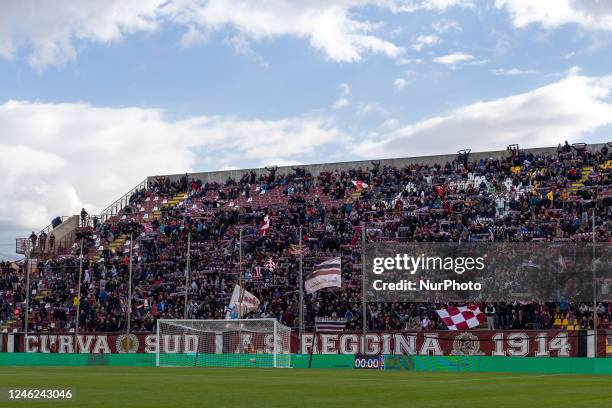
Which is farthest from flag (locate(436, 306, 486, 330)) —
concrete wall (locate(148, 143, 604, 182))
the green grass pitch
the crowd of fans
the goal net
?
the green grass pitch

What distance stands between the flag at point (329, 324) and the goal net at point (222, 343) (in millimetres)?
2278

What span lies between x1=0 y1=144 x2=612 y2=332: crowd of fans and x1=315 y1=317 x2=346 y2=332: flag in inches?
17.9

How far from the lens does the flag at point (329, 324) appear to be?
53.7 meters

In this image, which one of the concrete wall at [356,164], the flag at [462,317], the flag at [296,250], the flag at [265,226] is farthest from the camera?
the concrete wall at [356,164]

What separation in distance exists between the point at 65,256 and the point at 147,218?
8492 millimetres

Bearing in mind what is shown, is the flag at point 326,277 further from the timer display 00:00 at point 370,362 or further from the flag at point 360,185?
the flag at point 360,185

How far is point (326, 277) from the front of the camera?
173ft

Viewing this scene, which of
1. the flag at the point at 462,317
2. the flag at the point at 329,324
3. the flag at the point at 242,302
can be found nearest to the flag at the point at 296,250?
the flag at the point at 242,302

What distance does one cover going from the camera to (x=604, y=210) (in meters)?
57.3

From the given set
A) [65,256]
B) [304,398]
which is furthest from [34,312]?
[304,398]

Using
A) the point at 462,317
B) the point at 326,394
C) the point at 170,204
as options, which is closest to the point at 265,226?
the point at 170,204

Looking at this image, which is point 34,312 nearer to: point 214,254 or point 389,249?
point 214,254

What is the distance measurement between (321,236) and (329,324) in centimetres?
1060

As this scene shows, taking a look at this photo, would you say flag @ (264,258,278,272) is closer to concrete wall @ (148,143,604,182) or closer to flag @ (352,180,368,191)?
flag @ (352,180,368,191)
